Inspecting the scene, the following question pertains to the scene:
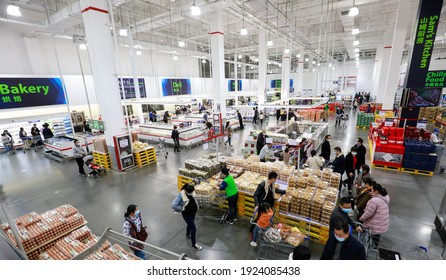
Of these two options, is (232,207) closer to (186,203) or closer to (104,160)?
(186,203)

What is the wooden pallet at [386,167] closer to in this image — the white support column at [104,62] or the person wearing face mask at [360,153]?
the person wearing face mask at [360,153]

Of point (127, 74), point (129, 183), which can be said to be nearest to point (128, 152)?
point (129, 183)

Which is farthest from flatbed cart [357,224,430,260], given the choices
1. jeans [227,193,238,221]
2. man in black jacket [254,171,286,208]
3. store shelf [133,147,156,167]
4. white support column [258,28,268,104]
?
white support column [258,28,268,104]

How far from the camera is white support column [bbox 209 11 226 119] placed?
1217 cm

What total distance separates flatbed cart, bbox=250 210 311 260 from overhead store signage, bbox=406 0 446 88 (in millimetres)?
8211

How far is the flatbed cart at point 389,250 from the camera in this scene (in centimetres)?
346

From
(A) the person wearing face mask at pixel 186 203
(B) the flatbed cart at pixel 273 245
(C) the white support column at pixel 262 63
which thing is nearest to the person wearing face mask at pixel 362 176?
(B) the flatbed cart at pixel 273 245

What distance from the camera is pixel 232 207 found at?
532 centimetres

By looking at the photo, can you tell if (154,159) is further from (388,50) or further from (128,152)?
(388,50)

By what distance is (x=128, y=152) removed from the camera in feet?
31.0

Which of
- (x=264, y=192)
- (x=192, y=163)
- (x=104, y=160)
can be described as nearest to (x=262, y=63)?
(x=192, y=163)

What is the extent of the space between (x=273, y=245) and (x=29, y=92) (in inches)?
Result: 633

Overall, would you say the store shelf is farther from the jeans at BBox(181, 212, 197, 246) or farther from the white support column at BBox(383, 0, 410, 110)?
the white support column at BBox(383, 0, 410, 110)

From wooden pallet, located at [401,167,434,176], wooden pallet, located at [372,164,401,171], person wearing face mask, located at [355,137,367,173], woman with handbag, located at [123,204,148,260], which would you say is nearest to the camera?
woman with handbag, located at [123,204,148,260]
